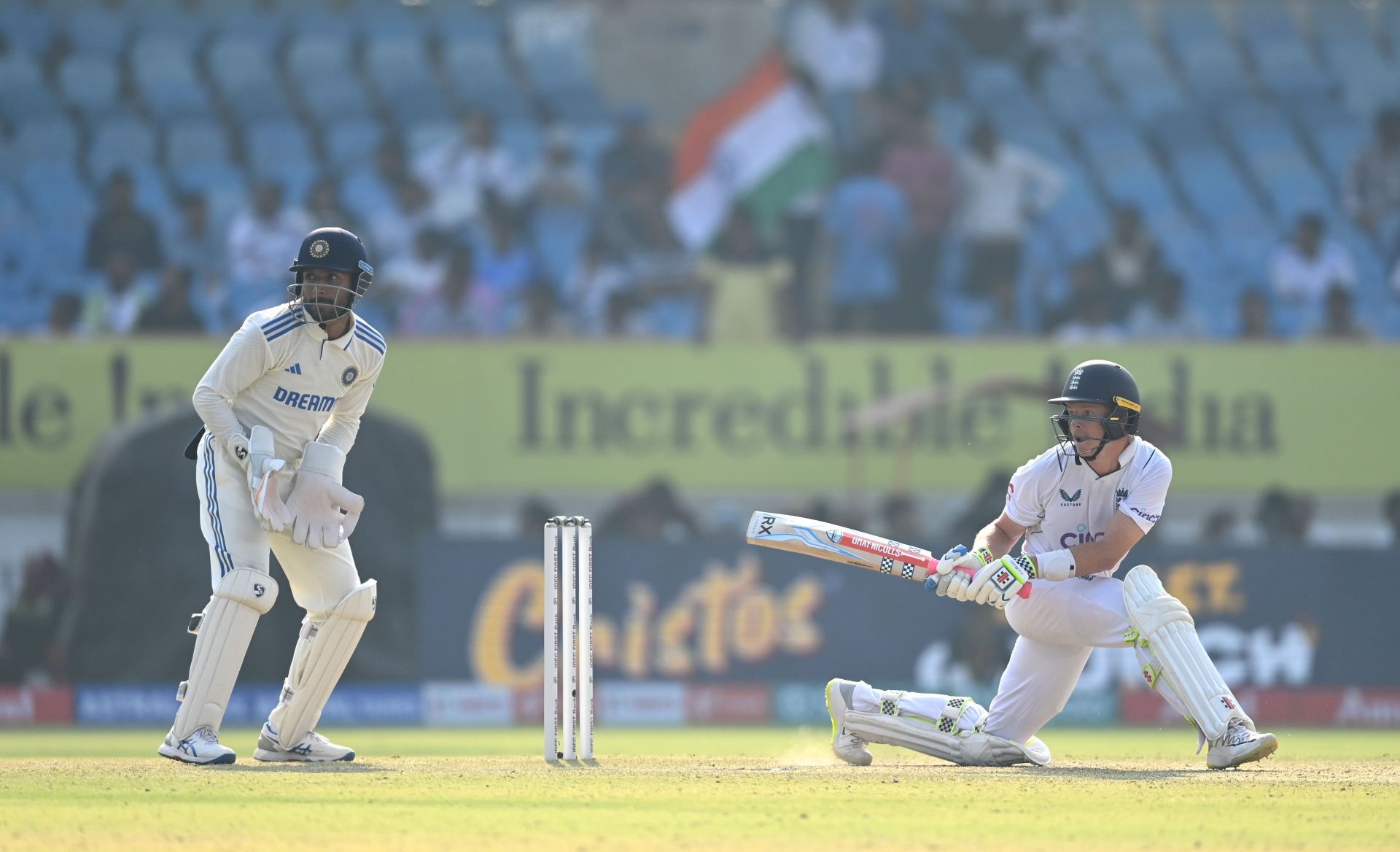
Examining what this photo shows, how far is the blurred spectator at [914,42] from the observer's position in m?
17.1

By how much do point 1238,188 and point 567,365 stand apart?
263 inches

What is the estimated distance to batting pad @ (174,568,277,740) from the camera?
6688 mm

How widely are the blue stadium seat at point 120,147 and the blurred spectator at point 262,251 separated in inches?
50.2

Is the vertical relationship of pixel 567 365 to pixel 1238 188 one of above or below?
below

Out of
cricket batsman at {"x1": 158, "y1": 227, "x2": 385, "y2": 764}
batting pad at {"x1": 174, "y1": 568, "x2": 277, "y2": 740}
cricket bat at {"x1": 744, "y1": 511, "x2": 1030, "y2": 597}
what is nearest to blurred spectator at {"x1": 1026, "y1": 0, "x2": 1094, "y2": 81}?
cricket bat at {"x1": 744, "y1": 511, "x2": 1030, "y2": 597}

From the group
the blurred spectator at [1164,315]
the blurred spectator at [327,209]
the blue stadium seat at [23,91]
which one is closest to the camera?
the blurred spectator at [1164,315]

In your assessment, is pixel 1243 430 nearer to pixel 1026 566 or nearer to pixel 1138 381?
pixel 1138 381

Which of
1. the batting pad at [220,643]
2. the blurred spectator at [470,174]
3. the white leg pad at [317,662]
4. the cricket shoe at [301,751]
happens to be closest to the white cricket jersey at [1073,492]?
the white leg pad at [317,662]

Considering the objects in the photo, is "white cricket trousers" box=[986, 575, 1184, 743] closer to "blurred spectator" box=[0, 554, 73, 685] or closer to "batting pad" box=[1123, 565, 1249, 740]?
"batting pad" box=[1123, 565, 1249, 740]

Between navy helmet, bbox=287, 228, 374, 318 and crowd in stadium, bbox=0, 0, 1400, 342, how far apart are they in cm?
773

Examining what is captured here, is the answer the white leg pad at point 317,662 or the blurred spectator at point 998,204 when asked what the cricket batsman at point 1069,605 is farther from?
the blurred spectator at point 998,204

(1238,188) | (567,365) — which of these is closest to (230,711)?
(567,365)

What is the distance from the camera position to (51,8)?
56.9 ft

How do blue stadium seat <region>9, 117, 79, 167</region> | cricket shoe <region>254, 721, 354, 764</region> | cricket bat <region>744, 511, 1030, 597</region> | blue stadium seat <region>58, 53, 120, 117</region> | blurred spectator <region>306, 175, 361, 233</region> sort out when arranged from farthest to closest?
blue stadium seat <region>58, 53, 120, 117</region> < blue stadium seat <region>9, 117, 79, 167</region> < blurred spectator <region>306, 175, 361, 233</region> < cricket bat <region>744, 511, 1030, 597</region> < cricket shoe <region>254, 721, 354, 764</region>
